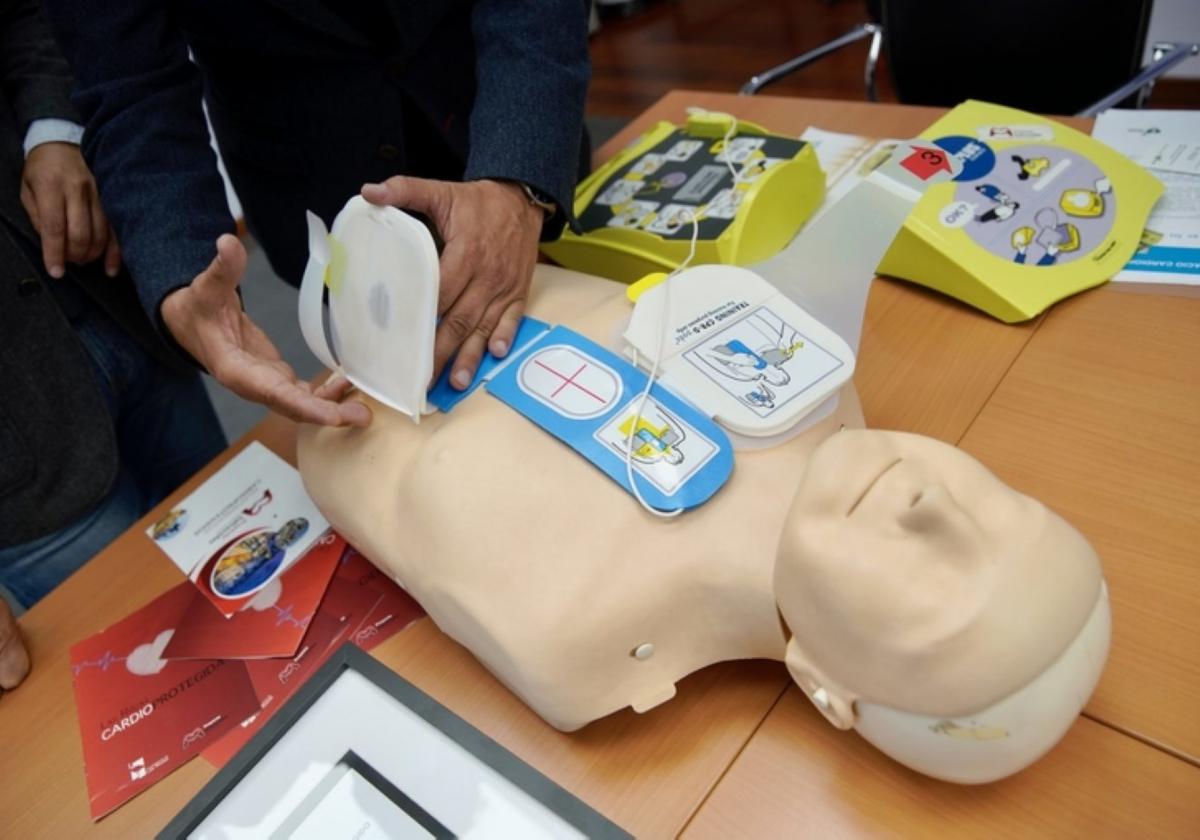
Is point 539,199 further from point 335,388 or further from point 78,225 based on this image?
point 78,225

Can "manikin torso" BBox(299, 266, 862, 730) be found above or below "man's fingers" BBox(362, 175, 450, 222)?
below

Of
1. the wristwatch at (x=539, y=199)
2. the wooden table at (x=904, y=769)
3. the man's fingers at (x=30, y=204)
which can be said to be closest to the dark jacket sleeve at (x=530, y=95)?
the wristwatch at (x=539, y=199)

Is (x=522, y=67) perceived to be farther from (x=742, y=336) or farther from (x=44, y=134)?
(x=44, y=134)

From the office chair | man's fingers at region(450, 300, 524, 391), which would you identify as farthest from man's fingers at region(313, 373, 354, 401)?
the office chair

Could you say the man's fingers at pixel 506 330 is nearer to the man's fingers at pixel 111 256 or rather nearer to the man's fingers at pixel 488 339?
the man's fingers at pixel 488 339

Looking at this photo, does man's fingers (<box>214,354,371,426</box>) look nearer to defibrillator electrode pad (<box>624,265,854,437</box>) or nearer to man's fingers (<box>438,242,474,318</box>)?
man's fingers (<box>438,242,474,318</box>)

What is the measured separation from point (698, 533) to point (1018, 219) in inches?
19.1

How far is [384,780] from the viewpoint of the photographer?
530 millimetres

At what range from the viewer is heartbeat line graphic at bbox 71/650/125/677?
27.3 inches

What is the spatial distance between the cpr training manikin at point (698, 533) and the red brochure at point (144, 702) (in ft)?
0.52

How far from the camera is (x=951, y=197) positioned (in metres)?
0.80

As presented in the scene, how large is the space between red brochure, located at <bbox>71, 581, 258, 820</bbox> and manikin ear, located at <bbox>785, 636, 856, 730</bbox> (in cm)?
41

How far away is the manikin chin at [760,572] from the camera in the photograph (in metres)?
Result: 0.40

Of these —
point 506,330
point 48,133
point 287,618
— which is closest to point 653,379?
point 506,330
